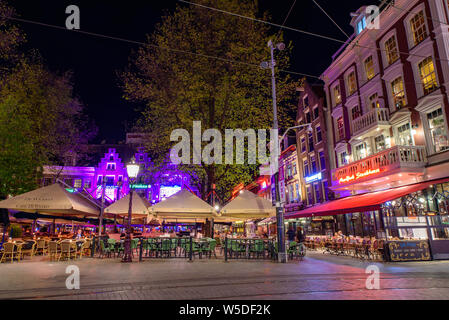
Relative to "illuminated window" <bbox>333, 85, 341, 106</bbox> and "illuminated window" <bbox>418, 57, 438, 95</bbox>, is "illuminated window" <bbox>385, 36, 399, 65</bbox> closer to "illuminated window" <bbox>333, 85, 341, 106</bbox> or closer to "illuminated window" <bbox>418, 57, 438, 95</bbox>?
"illuminated window" <bbox>418, 57, 438, 95</bbox>

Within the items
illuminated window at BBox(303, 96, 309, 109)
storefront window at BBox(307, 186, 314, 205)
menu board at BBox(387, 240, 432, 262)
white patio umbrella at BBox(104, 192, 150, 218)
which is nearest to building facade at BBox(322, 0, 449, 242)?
menu board at BBox(387, 240, 432, 262)

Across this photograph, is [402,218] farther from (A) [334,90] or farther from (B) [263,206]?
(A) [334,90]

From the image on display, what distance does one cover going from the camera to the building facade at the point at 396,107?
1445 cm

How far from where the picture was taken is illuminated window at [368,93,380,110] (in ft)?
62.2

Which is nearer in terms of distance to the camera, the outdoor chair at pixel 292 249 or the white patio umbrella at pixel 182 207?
the white patio umbrella at pixel 182 207

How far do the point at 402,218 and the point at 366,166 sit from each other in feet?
12.8

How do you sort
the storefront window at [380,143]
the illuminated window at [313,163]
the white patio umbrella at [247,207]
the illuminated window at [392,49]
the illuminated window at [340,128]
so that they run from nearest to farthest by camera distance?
the white patio umbrella at [247,207] < the illuminated window at [392,49] < the storefront window at [380,143] < the illuminated window at [340,128] < the illuminated window at [313,163]

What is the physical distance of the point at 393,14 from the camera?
17344mm

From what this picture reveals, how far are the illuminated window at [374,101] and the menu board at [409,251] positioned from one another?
9.01 m

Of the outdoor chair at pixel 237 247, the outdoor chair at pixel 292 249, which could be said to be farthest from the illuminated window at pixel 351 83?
the outdoor chair at pixel 237 247

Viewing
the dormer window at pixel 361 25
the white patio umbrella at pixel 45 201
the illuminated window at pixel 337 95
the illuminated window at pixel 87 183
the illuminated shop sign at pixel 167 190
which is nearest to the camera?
the white patio umbrella at pixel 45 201

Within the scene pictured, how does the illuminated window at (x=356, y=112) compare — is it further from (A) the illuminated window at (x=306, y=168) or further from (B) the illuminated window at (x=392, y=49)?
(A) the illuminated window at (x=306, y=168)
